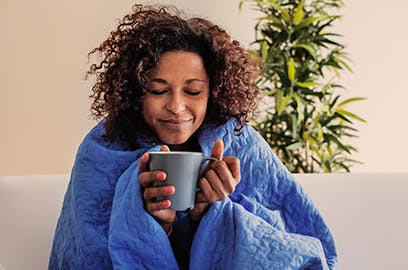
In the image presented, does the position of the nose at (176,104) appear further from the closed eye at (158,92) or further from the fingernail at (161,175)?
the fingernail at (161,175)

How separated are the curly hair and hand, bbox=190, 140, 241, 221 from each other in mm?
210

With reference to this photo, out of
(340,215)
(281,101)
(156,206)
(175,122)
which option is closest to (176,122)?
(175,122)

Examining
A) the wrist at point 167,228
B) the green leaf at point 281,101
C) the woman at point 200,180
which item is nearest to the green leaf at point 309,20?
the green leaf at point 281,101

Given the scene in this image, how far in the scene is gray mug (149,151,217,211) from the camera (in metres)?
1.01

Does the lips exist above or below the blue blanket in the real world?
above

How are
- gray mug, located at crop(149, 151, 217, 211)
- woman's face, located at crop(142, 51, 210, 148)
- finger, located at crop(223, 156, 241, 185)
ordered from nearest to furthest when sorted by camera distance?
gray mug, located at crop(149, 151, 217, 211), finger, located at crop(223, 156, 241, 185), woman's face, located at crop(142, 51, 210, 148)

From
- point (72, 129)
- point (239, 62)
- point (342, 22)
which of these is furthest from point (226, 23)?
point (239, 62)

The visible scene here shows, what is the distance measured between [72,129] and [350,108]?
134 centimetres

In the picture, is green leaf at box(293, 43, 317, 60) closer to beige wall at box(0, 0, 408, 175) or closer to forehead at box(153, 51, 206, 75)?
beige wall at box(0, 0, 408, 175)

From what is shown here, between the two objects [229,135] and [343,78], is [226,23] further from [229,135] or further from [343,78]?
[229,135]

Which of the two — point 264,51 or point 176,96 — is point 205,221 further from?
point 264,51

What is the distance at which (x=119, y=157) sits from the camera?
128 cm

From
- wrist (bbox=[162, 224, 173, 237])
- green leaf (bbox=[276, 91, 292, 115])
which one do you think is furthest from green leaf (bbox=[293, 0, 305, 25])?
wrist (bbox=[162, 224, 173, 237])

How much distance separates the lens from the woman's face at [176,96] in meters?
1.23
